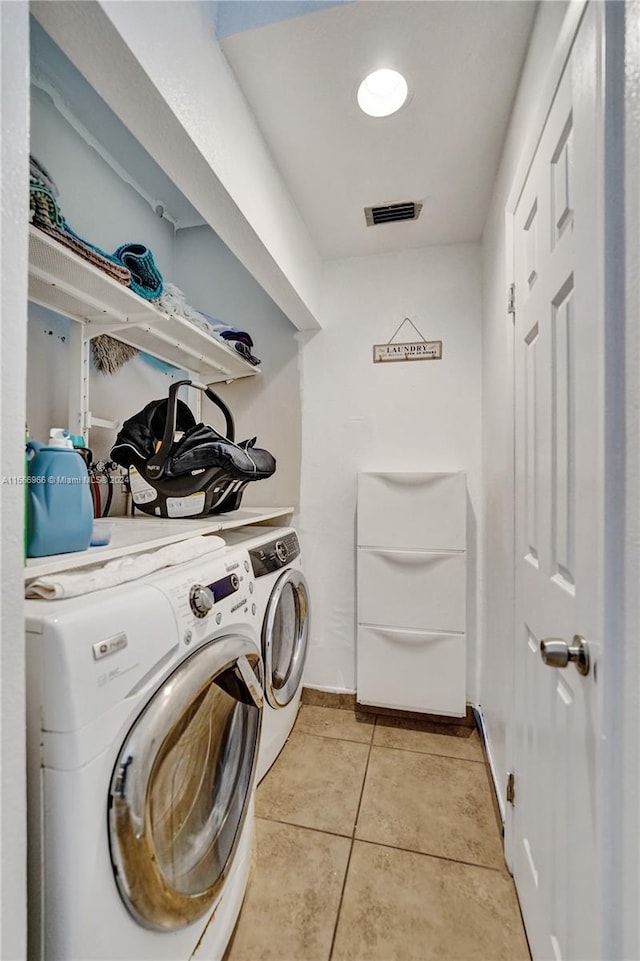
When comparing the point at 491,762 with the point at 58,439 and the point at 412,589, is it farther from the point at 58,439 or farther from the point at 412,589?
the point at 58,439

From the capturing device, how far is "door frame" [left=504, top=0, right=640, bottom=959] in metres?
0.56

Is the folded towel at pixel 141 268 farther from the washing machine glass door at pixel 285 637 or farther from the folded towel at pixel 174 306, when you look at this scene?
the washing machine glass door at pixel 285 637

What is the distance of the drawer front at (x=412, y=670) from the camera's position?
2000 mm

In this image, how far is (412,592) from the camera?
206cm

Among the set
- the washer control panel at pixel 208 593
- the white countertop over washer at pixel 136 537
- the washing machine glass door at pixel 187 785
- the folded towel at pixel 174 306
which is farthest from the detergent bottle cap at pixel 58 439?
the folded towel at pixel 174 306

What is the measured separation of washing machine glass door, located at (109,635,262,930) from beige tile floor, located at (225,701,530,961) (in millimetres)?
387

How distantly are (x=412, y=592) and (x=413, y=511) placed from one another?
0.41 meters

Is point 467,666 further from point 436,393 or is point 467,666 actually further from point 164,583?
point 164,583

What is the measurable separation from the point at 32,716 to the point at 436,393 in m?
2.10

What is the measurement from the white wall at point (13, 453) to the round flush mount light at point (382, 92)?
110 cm

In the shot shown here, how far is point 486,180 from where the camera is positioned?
1717 mm

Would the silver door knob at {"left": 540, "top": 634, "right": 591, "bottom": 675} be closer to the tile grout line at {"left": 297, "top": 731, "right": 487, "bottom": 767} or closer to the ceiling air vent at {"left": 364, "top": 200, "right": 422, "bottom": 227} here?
the tile grout line at {"left": 297, "top": 731, "right": 487, "bottom": 767}

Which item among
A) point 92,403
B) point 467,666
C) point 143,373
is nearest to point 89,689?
point 92,403

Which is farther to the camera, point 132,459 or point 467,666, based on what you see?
point 467,666
